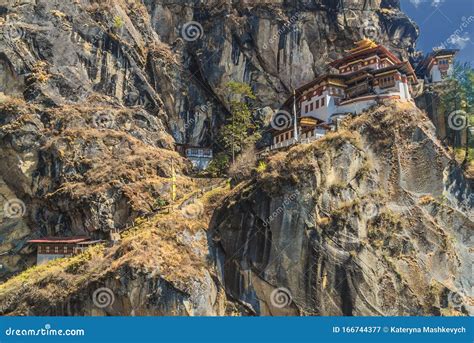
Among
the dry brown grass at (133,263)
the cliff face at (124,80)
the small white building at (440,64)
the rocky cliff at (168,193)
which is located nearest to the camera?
the dry brown grass at (133,263)

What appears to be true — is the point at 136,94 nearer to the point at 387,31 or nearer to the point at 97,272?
the point at 97,272

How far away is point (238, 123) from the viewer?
6022 centimetres

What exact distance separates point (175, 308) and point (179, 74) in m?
38.3

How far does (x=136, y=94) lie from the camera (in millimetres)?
60406

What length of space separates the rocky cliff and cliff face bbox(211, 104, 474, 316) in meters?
0.12

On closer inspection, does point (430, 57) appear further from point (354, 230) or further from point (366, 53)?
point (354, 230)

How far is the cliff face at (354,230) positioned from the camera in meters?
40.2

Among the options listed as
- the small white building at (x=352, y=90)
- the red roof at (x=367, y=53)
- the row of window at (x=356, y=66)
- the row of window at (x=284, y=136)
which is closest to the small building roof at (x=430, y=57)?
the small white building at (x=352, y=90)

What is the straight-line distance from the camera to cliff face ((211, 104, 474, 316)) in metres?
40.2

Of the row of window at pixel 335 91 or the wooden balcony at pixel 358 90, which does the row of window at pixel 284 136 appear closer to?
the row of window at pixel 335 91

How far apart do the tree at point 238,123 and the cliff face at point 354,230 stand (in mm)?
15170

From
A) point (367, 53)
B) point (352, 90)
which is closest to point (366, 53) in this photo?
point (367, 53)

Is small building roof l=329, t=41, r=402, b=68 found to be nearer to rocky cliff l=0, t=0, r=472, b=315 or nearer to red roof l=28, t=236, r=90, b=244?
rocky cliff l=0, t=0, r=472, b=315

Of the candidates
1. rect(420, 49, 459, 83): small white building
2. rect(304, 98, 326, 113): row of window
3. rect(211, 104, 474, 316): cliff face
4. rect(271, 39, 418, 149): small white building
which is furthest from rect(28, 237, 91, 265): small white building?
rect(420, 49, 459, 83): small white building
